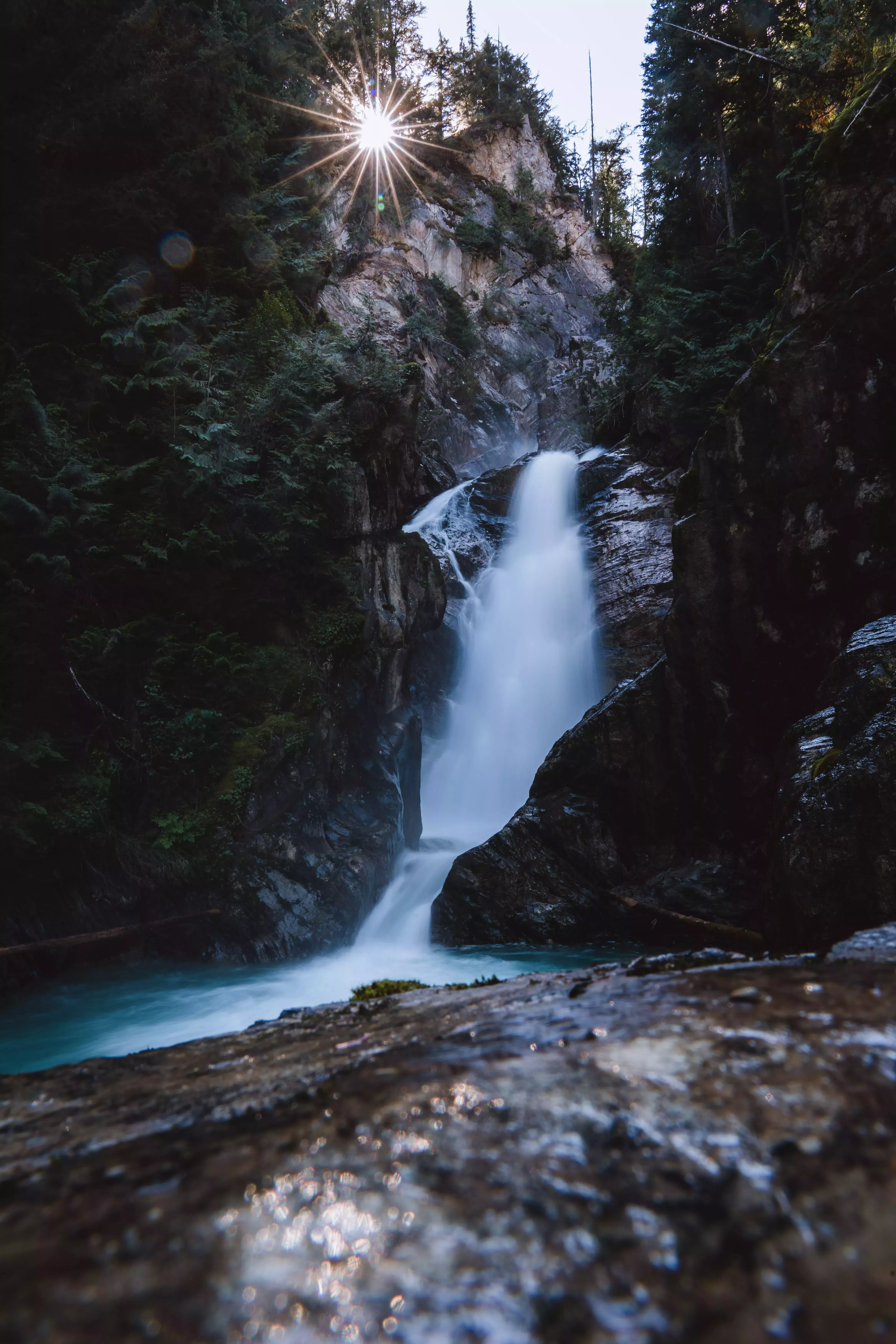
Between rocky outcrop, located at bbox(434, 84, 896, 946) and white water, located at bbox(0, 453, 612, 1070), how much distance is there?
1296 millimetres

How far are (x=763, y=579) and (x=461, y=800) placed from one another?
881 centimetres

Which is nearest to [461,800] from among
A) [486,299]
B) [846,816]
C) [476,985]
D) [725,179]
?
[846,816]

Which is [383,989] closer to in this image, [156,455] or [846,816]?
[846,816]

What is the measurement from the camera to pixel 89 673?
10.1 metres

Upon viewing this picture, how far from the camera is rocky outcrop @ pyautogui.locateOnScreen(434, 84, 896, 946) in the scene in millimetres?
8000

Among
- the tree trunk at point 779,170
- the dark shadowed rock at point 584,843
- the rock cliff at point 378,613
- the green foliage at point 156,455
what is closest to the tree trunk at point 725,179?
the tree trunk at point 779,170

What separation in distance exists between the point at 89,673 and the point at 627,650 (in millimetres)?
10915

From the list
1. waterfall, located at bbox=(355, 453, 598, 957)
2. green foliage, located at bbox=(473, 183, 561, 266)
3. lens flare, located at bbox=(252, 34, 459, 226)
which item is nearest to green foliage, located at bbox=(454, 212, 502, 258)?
green foliage, located at bbox=(473, 183, 561, 266)

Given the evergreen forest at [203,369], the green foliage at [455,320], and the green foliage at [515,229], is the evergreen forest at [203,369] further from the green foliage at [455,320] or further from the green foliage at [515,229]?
the green foliage at [515,229]

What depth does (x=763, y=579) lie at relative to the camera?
890 centimetres

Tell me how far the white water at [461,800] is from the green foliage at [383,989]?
428cm

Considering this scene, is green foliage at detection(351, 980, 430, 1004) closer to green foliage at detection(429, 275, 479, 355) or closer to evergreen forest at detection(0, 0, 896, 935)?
evergreen forest at detection(0, 0, 896, 935)

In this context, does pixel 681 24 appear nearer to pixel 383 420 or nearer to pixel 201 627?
pixel 383 420

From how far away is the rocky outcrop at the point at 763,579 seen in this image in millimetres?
8000
